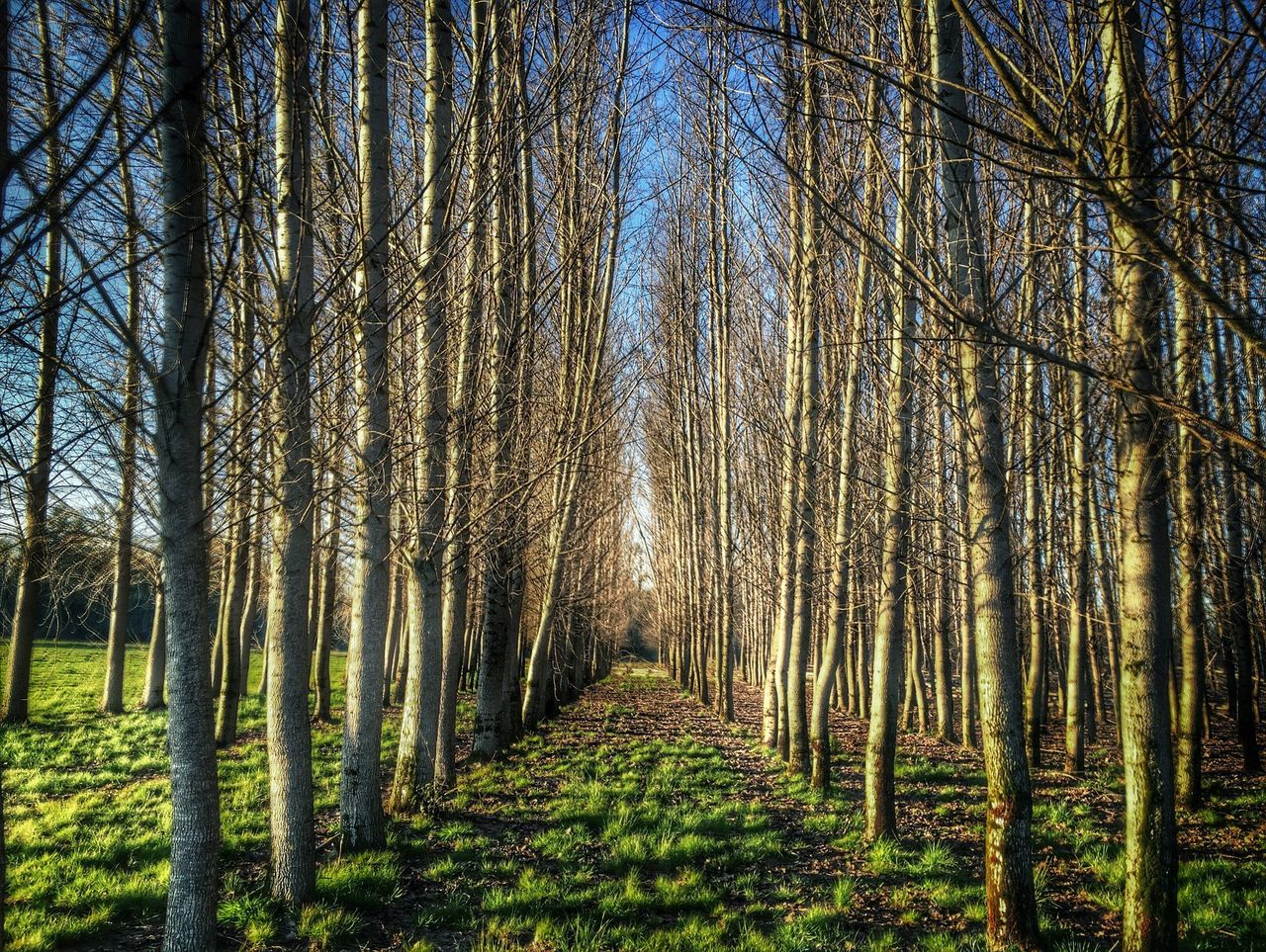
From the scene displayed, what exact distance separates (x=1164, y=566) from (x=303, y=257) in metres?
4.93

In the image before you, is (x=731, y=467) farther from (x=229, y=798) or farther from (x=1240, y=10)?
(x=1240, y=10)

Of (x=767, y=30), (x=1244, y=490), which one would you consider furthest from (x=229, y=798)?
(x=1244, y=490)

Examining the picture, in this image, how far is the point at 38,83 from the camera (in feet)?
9.62

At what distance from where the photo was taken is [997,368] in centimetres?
430

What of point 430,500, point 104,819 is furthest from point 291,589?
point 104,819

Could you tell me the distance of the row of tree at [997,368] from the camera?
2.39m

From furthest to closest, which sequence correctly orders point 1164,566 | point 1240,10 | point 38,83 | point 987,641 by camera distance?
point 987,641
point 1164,566
point 38,83
point 1240,10

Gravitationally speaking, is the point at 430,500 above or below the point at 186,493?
above

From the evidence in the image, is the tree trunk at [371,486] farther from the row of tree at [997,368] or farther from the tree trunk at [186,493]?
the row of tree at [997,368]

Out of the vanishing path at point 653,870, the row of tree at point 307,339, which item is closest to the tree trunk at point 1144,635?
the vanishing path at point 653,870

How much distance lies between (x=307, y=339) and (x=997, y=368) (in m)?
4.18

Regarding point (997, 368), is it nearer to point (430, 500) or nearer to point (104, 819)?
point (430, 500)

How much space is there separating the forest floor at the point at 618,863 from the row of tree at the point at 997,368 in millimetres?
697

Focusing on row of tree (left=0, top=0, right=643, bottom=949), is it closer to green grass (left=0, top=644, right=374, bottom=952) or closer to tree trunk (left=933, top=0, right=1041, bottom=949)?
green grass (left=0, top=644, right=374, bottom=952)
